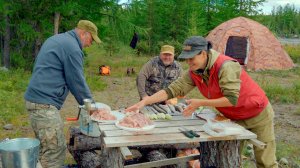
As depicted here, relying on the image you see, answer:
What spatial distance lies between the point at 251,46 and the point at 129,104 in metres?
9.80

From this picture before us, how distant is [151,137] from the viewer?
3.50 metres

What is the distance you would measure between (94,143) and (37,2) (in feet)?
33.5

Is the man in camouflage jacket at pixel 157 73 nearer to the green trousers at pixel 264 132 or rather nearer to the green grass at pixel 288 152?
the green grass at pixel 288 152

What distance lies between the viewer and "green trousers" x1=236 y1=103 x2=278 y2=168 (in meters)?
4.20

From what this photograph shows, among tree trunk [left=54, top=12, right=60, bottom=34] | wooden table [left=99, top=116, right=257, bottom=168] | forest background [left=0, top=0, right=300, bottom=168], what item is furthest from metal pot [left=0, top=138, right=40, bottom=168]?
tree trunk [left=54, top=12, right=60, bottom=34]

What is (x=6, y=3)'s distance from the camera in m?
13.1

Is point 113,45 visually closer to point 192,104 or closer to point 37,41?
point 37,41

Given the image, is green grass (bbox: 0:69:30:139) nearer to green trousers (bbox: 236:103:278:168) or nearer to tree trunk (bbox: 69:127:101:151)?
tree trunk (bbox: 69:127:101:151)

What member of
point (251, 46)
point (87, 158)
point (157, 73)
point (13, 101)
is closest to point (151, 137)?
point (87, 158)

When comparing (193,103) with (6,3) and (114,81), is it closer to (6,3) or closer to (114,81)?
(114,81)

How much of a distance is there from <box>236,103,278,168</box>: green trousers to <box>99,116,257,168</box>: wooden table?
39cm

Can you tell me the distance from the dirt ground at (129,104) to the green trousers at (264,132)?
10.9 feet

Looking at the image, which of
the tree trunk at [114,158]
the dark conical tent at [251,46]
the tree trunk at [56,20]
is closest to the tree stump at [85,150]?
the tree trunk at [114,158]

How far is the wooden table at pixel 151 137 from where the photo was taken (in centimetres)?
338
